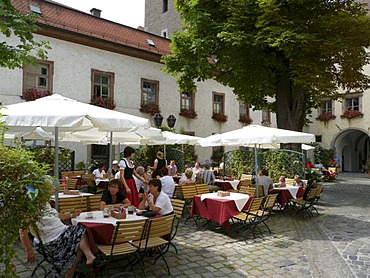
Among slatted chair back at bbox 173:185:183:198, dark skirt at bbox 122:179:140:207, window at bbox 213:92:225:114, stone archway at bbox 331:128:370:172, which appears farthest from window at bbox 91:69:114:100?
stone archway at bbox 331:128:370:172

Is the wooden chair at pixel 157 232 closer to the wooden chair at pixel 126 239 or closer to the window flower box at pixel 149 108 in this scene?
the wooden chair at pixel 126 239

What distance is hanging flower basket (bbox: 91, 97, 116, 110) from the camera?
17.2 m

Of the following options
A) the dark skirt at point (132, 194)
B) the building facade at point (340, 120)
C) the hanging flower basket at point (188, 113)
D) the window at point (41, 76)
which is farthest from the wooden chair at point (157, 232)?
the building facade at point (340, 120)

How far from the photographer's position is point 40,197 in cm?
296

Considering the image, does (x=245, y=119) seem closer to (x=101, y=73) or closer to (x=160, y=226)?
(x=101, y=73)

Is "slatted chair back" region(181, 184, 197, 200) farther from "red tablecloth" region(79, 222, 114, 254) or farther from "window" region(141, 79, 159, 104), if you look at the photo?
"window" region(141, 79, 159, 104)

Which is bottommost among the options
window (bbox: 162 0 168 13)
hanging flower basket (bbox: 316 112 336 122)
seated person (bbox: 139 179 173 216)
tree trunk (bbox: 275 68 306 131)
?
seated person (bbox: 139 179 173 216)

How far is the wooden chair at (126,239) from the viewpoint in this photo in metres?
4.29

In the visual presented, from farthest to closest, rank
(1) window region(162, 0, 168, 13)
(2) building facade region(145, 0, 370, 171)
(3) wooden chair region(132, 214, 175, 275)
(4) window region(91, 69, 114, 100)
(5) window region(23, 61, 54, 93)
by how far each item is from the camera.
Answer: (1) window region(162, 0, 168, 13) → (2) building facade region(145, 0, 370, 171) → (4) window region(91, 69, 114, 100) → (5) window region(23, 61, 54, 93) → (3) wooden chair region(132, 214, 175, 275)

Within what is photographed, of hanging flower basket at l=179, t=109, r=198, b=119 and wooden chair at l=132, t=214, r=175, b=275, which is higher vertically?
hanging flower basket at l=179, t=109, r=198, b=119

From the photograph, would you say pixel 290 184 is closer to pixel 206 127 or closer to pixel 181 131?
pixel 181 131

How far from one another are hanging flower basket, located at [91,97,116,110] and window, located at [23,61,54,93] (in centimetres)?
225

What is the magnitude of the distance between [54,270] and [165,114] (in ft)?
54.8

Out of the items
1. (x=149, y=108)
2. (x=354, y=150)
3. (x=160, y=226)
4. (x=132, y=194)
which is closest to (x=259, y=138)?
(x=132, y=194)
